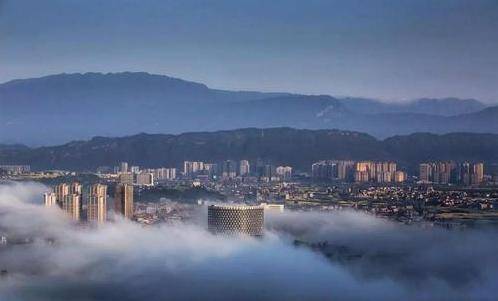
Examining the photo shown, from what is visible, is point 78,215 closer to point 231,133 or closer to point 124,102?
point 231,133

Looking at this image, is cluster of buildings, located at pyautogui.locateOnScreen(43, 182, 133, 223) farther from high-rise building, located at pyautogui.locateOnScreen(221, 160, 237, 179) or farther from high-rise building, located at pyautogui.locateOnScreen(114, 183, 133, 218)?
high-rise building, located at pyautogui.locateOnScreen(221, 160, 237, 179)

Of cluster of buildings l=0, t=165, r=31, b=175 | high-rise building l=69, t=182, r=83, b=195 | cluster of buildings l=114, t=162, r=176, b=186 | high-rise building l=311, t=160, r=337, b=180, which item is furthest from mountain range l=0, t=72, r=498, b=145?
high-rise building l=69, t=182, r=83, b=195

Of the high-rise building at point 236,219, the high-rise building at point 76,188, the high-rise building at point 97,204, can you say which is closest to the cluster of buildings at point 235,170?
the high-rise building at point 76,188

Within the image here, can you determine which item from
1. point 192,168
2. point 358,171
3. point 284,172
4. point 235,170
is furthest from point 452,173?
point 192,168

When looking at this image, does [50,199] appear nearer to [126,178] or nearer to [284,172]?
[126,178]

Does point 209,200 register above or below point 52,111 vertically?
below

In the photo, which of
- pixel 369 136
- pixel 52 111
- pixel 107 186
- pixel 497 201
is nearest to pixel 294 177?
pixel 369 136
